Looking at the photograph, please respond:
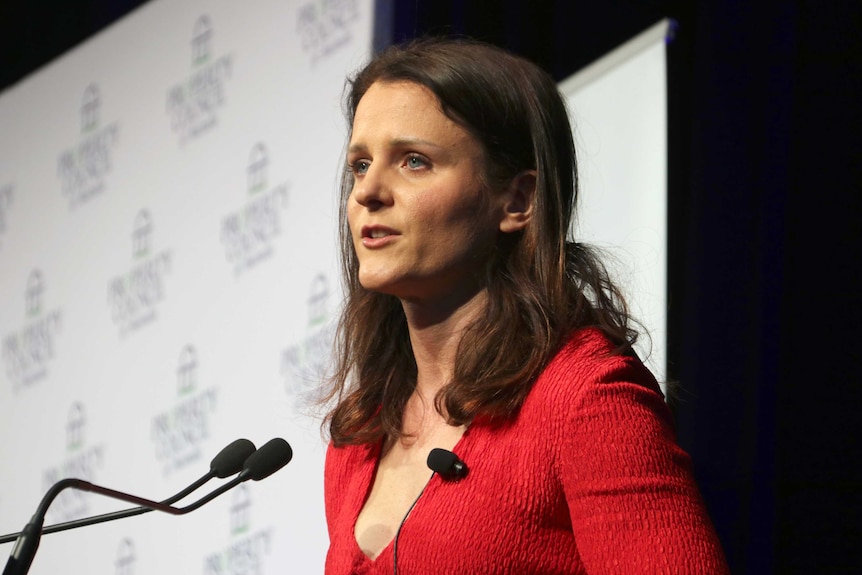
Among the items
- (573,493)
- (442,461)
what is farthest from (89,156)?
(573,493)

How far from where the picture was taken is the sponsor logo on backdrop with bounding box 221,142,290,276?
291 cm

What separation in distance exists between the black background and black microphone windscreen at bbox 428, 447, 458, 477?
1.08 m

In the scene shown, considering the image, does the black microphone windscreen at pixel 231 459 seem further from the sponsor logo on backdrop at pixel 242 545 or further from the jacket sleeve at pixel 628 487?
the sponsor logo on backdrop at pixel 242 545

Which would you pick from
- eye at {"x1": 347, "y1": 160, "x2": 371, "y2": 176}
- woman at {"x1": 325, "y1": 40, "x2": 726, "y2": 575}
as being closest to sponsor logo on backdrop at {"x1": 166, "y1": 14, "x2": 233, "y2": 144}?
woman at {"x1": 325, "y1": 40, "x2": 726, "y2": 575}

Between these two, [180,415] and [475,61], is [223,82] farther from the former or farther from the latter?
[475,61]

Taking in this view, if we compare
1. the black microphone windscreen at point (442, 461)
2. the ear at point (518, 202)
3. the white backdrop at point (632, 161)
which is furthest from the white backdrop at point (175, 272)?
the black microphone windscreen at point (442, 461)

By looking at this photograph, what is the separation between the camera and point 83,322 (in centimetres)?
355

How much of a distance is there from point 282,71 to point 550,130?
1.39 meters

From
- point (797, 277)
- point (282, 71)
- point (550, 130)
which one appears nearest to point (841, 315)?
point (797, 277)

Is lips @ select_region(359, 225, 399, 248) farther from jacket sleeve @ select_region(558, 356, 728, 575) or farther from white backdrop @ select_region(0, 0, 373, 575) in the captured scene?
white backdrop @ select_region(0, 0, 373, 575)

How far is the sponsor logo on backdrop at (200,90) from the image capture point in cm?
319

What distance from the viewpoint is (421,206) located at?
1659mm

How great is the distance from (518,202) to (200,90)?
176cm

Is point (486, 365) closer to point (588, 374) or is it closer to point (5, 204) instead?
point (588, 374)
